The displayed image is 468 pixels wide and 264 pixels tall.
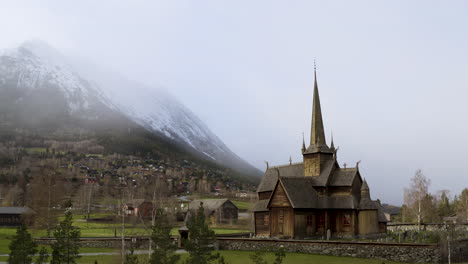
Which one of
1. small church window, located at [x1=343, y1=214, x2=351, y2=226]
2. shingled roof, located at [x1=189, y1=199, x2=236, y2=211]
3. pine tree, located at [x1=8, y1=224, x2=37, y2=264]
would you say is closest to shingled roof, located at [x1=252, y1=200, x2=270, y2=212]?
small church window, located at [x1=343, y1=214, x2=351, y2=226]

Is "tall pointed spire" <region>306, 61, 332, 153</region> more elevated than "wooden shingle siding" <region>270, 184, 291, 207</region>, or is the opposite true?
"tall pointed spire" <region>306, 61, 332, 153</region>

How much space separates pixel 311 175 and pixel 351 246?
65.1 feet

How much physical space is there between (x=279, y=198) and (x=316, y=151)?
8.60 metres

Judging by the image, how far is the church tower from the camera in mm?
59344

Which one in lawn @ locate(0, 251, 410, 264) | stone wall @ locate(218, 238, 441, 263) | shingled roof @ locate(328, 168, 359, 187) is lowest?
lawn @ locate(0, 251, 410, 264)

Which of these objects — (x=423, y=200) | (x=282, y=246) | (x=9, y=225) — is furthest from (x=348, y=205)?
(x=9, y=225)

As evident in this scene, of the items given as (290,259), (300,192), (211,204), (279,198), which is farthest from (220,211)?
(290,259)

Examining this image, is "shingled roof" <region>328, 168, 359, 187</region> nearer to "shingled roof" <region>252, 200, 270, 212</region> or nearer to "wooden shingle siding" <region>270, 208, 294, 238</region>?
"wooden shingle siding" <region>270, 208, 294, 238</region>

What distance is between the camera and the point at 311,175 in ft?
196

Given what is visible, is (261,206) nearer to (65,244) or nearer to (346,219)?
(346,219)

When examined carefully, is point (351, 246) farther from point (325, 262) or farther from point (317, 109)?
point (317, 109)

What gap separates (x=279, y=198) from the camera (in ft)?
180

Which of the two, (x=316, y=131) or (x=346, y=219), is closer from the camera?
(x=346, y=219)

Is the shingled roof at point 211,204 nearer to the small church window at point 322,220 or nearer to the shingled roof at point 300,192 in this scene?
the shingled roof at point 300,192
